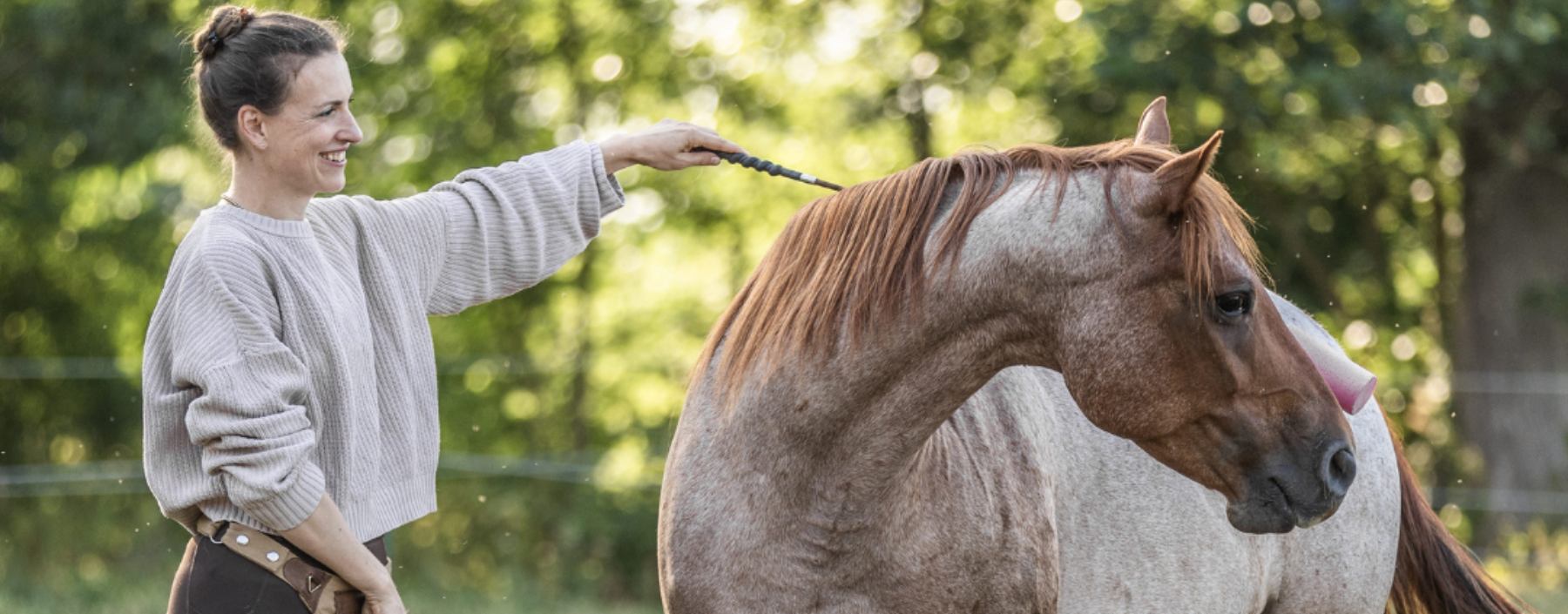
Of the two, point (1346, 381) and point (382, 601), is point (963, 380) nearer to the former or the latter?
point (1346, 381)

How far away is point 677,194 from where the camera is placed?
1340cm

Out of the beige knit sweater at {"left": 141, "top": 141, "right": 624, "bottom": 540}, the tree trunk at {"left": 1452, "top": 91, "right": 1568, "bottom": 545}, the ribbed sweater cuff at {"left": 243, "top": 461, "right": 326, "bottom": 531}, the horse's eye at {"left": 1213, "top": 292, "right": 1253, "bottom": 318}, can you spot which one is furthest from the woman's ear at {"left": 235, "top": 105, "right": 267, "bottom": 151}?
the tree trunk at {"left": 1452, "top": 91, "right": 1568, "bottom": 545}

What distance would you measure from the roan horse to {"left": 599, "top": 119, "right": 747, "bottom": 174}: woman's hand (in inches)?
11.8

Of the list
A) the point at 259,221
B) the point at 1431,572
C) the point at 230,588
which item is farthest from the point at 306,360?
the point at 1431,572

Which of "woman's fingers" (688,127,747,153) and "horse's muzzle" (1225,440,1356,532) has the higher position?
"woman's fingers" (688,127,747,153)

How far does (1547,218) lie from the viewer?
11.2 meters

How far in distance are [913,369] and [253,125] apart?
1.09 meters

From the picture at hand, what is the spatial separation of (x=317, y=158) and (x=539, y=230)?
0.61 meters

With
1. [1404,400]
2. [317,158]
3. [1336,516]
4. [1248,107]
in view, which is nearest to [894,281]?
[317,158]

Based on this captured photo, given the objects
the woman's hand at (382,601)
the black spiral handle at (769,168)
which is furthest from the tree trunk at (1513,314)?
the woman's hand at (382,601)

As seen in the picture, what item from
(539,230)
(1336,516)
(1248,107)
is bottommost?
(1248,107)

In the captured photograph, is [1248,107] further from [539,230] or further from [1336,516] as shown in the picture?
[539,230]

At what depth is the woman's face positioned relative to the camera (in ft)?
7.54

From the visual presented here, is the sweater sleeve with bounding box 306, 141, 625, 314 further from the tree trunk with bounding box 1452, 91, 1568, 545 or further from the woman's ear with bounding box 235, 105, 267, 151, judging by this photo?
the tree trunk with bounding box 1452, 91, 1568, 545
